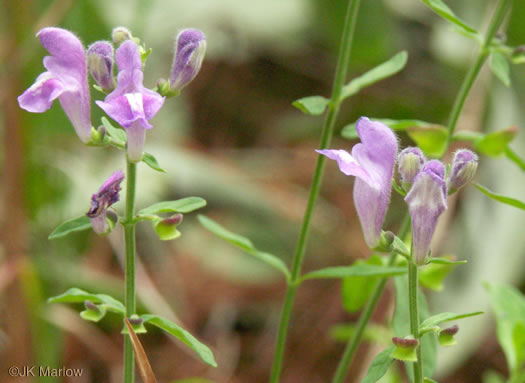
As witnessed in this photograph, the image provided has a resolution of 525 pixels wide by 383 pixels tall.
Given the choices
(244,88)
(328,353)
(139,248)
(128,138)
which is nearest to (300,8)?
(244,88)

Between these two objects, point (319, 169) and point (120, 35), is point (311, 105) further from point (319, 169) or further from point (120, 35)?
point (120, 35)

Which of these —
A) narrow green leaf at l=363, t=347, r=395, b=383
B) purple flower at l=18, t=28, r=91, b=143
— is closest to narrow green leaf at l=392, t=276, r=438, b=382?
narrow green leaf at l=363, t=347, r=395, b=383

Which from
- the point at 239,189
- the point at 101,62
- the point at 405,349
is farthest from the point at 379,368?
the point at 239,189

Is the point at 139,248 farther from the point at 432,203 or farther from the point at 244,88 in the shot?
the point at 432,203

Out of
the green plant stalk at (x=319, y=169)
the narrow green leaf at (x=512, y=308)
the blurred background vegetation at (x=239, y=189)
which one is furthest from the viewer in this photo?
the blurred background vegetation at (x=239, y=189)

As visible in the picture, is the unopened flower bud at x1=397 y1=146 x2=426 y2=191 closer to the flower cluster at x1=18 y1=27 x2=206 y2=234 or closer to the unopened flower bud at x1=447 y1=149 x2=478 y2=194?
the unopened flower bud at x1=447 y1=149 x2=478 y2=194

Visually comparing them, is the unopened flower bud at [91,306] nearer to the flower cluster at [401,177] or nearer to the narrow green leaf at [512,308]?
the flower cluster at [401,177]

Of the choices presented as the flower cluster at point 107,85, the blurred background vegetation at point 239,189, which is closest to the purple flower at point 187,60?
the flower cluster at point 107,85
